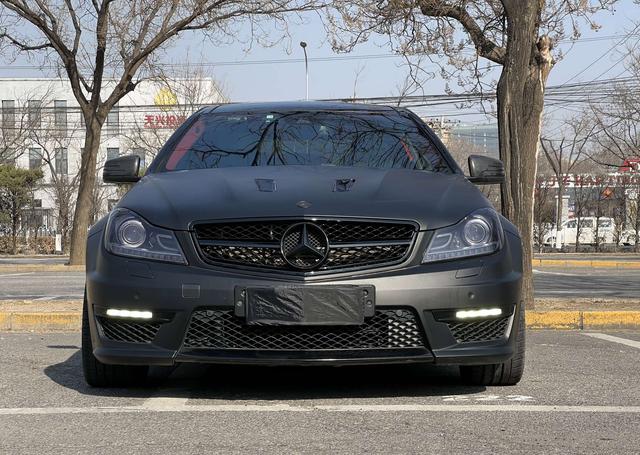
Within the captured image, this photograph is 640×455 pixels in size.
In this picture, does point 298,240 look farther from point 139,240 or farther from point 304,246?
point 139,240

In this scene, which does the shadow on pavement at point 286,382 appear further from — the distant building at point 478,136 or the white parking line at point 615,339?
the distant building at point 478,136

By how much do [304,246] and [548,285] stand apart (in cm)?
1199

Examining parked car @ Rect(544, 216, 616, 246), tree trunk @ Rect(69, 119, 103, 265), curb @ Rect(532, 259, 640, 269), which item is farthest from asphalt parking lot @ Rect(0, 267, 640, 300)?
parked car @ Rect(544, 216, 616, 246)

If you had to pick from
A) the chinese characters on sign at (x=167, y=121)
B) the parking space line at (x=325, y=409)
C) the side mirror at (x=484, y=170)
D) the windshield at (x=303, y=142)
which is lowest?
the parking space line at (x=325, y=409)

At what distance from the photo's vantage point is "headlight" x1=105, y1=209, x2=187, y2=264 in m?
4.05

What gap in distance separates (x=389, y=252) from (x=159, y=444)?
4.40 feet

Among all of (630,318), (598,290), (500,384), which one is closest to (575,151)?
(598,290)

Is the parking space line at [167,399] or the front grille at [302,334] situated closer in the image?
the front grille at [302,334]

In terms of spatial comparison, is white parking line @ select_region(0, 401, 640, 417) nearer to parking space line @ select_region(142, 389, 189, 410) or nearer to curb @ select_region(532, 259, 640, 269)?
parking space line @ select_region(142, 389, 189, 410)

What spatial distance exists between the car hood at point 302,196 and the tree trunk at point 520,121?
4.54 metres

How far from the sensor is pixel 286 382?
4801 millimetres

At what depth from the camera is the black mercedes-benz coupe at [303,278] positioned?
12.9 feet

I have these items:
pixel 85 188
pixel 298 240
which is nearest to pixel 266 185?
pixel 298 240

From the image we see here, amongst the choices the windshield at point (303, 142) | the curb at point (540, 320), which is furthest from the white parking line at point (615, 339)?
the windshield at point (303, 142)
